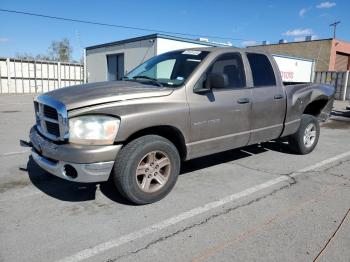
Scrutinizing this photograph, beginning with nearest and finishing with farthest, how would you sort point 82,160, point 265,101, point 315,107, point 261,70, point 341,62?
point 82,160 → point 265,101 → point 261,70 → point 315,107 → point 341,62

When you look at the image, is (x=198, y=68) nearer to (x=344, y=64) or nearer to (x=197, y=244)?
(x=197, y=244)

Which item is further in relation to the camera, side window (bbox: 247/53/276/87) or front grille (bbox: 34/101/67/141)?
side window (bbox: 247/53/276/87)

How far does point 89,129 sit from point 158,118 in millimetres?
831

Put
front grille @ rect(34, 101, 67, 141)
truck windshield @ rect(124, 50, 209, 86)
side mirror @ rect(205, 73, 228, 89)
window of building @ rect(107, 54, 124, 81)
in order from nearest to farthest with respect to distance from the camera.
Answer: front grille @ rect(34, 101, 67, 141) → side mirror @ rect(205, 73, 228, 89) → truck windshield @ rect(124, 50, 209, 86) → window of building @ rect(107, 54, 124, 81)

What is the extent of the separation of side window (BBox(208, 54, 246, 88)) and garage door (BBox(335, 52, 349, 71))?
35.4m

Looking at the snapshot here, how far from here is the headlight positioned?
3.49m

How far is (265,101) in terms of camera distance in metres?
5.27

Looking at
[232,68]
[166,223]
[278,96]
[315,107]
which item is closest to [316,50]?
[315,107]

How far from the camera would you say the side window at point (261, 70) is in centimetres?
528

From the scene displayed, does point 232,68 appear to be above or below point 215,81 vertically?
above

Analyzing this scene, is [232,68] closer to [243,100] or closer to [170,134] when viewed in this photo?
[243,100]

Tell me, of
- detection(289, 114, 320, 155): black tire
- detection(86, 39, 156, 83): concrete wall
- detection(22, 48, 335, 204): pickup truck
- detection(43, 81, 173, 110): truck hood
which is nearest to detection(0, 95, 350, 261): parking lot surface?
detection(22, 48, 335, 204): pickup truck

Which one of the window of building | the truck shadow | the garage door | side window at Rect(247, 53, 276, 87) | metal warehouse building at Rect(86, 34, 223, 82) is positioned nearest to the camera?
the truck shadow

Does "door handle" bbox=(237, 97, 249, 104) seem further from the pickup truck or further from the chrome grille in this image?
the chrome grille
